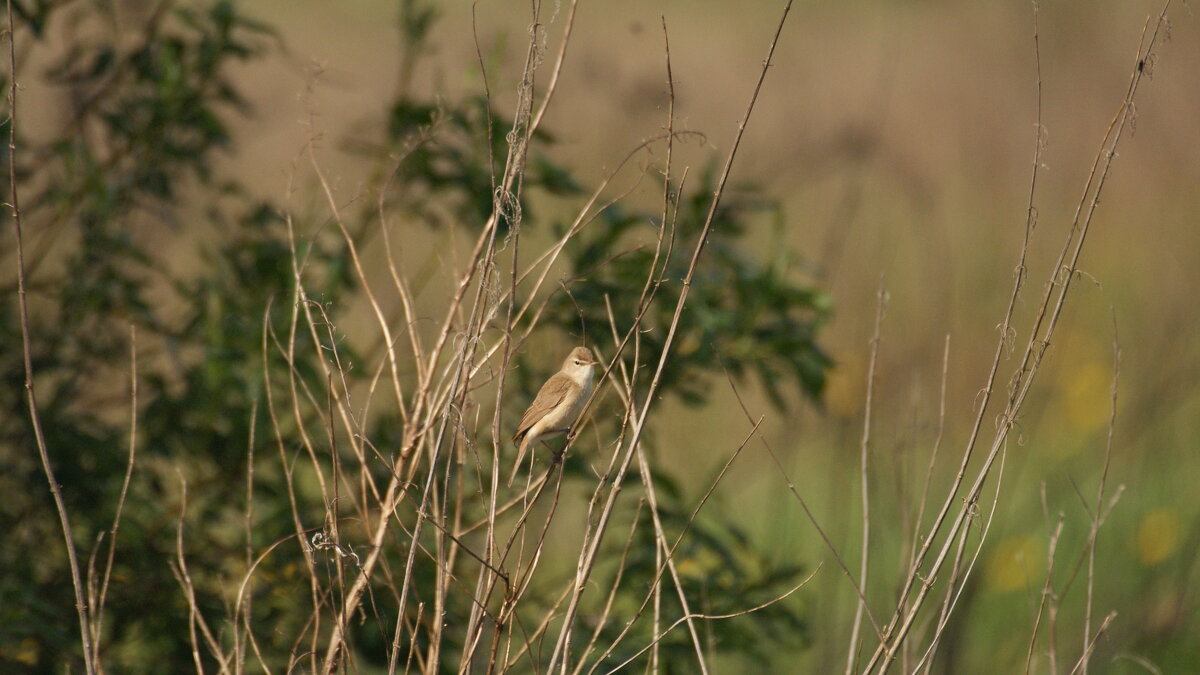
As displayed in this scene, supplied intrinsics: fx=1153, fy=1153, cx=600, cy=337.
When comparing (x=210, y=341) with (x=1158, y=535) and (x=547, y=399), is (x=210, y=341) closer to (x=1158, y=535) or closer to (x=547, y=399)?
(x=547, y=399)

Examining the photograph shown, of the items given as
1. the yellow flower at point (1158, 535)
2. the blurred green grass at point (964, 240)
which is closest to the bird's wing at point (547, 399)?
the blurred green grass at point (964, 240)

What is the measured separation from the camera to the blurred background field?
11.1ft

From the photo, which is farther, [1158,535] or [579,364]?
[1158,535]

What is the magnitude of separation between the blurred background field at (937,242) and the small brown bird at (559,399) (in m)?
0.23

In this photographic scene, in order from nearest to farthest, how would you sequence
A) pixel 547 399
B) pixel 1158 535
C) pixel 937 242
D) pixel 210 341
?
pixel 547 399 < pixel 210 341 < pixel 937 242 < pixel 1158 535

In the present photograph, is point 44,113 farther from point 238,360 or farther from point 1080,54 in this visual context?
point 1080,54

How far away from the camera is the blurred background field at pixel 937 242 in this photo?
339 cm

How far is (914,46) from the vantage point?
16.0 ft

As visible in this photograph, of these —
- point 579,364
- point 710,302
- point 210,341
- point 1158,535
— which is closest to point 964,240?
point 1158,535

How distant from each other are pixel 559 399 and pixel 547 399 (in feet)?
0.11

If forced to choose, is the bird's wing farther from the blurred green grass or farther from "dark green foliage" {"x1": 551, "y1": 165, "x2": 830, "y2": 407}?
the blurred green grass

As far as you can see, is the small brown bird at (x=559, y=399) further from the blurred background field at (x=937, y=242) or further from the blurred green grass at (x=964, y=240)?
the blurred green grass at (x=964, y=240)

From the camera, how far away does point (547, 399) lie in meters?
3.02

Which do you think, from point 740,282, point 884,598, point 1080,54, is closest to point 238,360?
point 740,282
